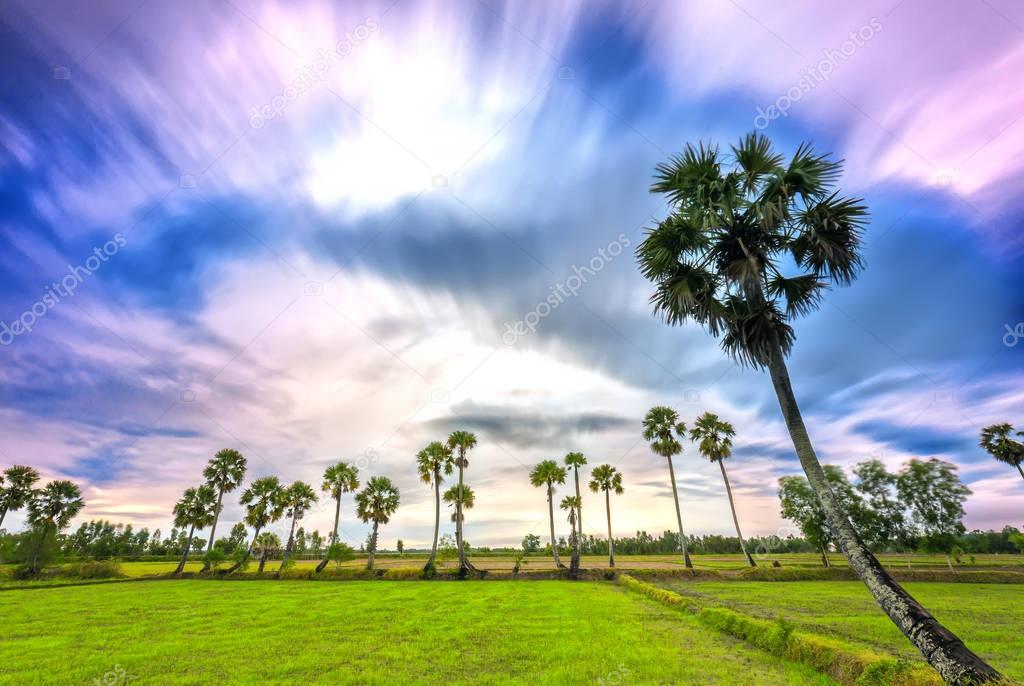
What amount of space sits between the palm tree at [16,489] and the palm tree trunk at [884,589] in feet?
271

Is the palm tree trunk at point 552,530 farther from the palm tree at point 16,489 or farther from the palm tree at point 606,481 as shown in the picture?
the palm tree at point 16,489

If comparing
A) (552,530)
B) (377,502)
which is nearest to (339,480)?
(377,502)

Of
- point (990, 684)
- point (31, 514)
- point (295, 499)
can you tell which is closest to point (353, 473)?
point (295, 499)

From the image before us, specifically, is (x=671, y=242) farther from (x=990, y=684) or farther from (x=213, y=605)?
(x=213, y=605)

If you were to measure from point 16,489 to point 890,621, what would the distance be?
86.9 metres

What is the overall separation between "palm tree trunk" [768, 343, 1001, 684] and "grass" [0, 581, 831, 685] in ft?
13.2

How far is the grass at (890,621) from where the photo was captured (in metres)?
11.6

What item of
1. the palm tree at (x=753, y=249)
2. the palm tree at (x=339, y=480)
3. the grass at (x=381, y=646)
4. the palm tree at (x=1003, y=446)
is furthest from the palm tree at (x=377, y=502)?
the palm tree at (x=1003, y=446)

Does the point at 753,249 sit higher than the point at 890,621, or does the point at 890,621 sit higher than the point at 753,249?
the point at 753,249

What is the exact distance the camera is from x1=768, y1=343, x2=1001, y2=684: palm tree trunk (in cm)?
638

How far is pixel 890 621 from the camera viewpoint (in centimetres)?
1655

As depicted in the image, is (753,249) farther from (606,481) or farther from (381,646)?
(606,481)

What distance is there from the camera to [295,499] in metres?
58.1

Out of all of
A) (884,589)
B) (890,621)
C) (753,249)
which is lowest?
(890,621)
